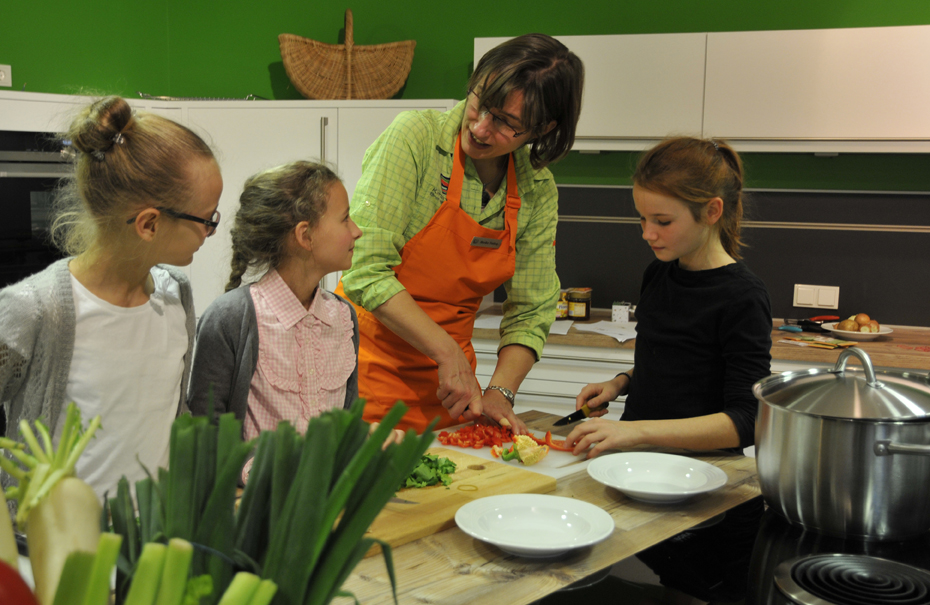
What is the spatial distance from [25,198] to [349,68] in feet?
4.56

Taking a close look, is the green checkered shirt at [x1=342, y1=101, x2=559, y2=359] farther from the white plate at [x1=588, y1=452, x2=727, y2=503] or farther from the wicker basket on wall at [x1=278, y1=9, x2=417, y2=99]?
the wicker basket on wall at [x1=278, y1=9, x2=417, y2=99]

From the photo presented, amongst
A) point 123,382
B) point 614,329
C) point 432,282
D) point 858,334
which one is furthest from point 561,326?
point 123,382

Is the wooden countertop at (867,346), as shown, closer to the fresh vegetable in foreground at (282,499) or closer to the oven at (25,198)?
the oven at (25,198)

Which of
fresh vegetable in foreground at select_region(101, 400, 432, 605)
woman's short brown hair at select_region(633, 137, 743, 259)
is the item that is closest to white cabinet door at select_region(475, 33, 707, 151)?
woman's short brown hair at select_region(633, 137, 743, 259)

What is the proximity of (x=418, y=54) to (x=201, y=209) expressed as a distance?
8.46 feet

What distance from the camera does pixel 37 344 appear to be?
3.42ft

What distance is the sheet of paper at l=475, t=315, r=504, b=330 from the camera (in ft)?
9.58

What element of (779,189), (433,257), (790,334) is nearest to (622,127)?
(779,189)

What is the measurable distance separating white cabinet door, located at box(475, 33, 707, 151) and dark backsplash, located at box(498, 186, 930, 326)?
0.48 meters

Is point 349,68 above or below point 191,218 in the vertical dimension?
above

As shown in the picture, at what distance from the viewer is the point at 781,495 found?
941 millimetres

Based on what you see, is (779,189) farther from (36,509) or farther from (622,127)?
(36,509)

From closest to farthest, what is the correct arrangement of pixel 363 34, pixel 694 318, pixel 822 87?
pixel 694 318 → pixel 822 87 → pixel 363 34

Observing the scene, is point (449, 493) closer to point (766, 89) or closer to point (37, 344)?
point (37, 344)
